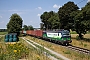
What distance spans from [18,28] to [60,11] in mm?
27537

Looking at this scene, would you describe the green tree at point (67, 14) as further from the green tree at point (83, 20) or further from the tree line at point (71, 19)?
the green tree at point (83, 20)

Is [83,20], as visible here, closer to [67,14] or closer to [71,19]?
[71,19]

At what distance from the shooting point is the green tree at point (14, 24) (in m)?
71.5

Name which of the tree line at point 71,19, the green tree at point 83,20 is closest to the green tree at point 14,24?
the tree line at point 71,19

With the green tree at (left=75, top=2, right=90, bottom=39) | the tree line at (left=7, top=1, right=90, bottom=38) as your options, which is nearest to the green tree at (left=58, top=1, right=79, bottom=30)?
the tree line at (left=7, top=1, right=90, bottom=38)

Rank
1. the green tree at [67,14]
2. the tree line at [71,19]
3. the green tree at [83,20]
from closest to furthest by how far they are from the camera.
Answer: the green tree at [83,20]
the tree line at [71,19]
the green tree at [67,14]

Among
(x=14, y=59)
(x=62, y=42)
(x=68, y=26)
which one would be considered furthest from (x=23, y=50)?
(x=68, y=26)

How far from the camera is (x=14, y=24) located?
72375 mm

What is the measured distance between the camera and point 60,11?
167ft

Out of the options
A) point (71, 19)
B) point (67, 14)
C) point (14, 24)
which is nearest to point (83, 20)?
point (71, 19)

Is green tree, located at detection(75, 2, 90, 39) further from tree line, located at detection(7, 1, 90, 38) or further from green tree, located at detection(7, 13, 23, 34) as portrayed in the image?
green tree, located at detection(7, 13, 23, 34)

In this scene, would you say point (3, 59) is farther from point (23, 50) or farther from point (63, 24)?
point (63, 24)

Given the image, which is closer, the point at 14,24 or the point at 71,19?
the point at 71,19

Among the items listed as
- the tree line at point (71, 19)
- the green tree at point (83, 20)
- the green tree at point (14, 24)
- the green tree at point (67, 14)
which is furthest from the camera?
the green tree at point (14, 24)
